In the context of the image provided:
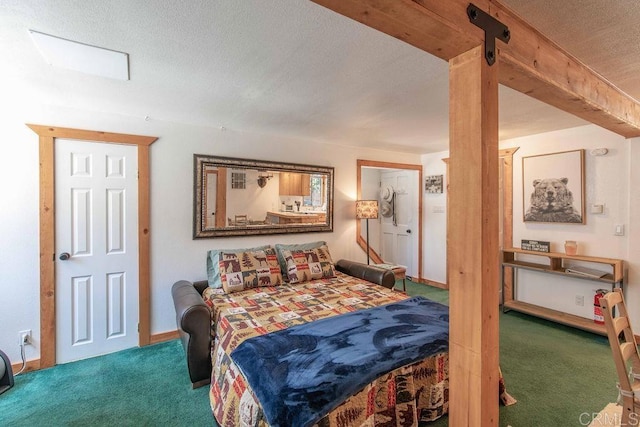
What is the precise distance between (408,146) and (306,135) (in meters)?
1.63

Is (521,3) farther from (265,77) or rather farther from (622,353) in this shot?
(622,353)

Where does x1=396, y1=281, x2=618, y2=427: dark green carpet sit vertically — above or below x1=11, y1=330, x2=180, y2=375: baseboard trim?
below

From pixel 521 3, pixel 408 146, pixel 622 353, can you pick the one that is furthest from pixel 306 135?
pixel 622 353

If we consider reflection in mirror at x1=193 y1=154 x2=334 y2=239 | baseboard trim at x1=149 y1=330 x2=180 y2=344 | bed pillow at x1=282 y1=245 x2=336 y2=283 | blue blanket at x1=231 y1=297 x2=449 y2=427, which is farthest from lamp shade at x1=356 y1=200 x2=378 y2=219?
baseboard trim at x1=149 y1=330 x2=180 y2=344

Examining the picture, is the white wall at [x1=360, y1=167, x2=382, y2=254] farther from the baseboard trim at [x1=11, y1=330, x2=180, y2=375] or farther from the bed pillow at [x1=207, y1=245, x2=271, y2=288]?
the baseboard trim at [x1=11, y1=330, x2=180, y2=375]

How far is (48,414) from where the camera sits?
1.97m

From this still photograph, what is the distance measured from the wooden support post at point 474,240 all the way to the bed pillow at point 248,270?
2180 mm

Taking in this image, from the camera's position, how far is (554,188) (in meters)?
3.48

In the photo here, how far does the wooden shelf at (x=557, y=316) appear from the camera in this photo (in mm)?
3043

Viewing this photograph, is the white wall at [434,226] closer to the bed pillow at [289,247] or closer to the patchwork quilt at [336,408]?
the bed pillow at [289,247]

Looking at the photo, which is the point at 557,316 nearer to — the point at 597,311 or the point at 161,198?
the point at 597,311

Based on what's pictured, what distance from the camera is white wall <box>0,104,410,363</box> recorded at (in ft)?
8.09

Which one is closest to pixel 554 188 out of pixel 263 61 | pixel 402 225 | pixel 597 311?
pixel 597 311

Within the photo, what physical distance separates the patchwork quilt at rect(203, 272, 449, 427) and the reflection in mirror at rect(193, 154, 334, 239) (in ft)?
2.80
